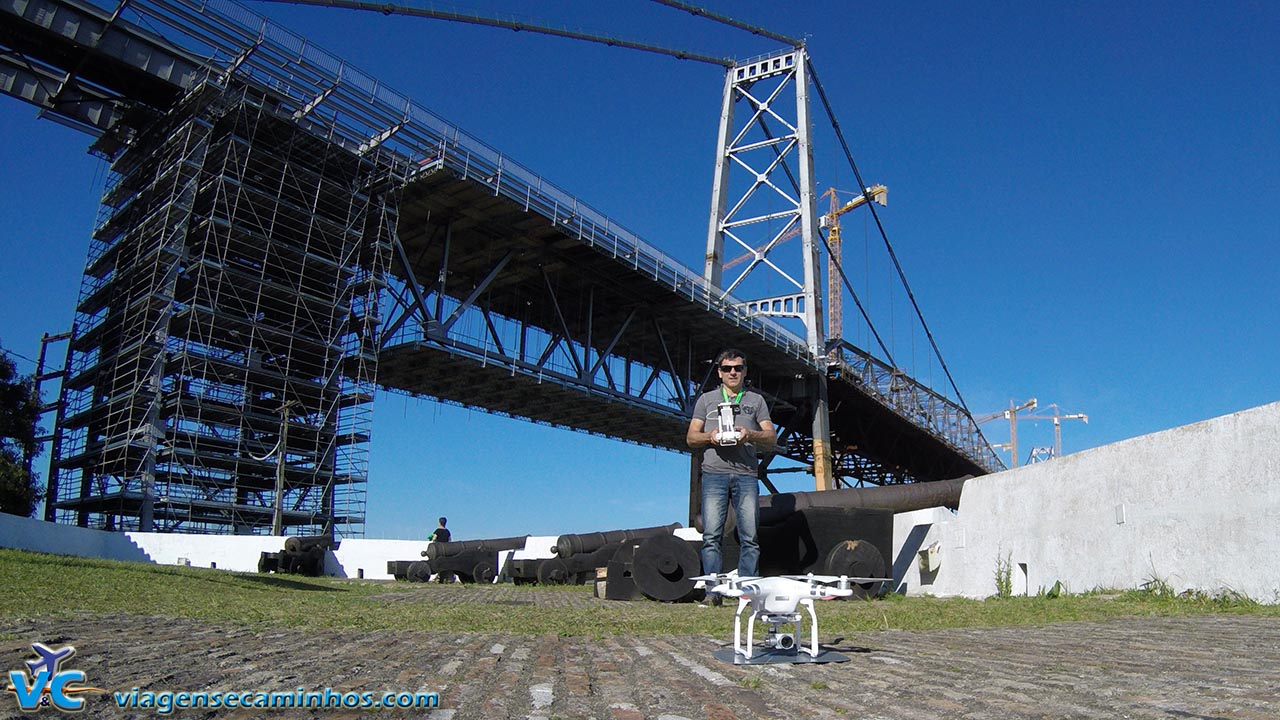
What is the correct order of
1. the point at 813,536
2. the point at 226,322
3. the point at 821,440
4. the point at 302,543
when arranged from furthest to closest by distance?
the point at 821,440 < the point at 226,322 < the point at 302,543 < the point at 813,536

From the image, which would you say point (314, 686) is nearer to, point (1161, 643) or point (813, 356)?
point (1161, 643)

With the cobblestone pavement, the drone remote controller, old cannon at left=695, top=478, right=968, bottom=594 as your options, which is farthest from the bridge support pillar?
the cobblestone pavement

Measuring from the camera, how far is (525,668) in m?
3.05

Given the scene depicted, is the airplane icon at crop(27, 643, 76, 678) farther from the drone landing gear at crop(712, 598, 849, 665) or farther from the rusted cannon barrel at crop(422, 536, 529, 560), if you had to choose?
the rusted cannon barrel at crop(422, 536, 529, 560)

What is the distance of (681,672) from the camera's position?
9.97ft

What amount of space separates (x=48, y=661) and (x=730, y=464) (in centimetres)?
455

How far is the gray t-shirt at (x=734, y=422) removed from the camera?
20.5 ft

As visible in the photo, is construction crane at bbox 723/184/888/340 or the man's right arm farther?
construction crane at bbox 723/184/888/340

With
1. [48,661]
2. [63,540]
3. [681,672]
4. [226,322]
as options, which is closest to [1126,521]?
[681,672]

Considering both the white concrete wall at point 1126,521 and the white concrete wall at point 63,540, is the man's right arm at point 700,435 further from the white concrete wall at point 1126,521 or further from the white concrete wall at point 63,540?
the white concrete wall at point 63,540

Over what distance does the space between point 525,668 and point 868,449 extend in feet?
170

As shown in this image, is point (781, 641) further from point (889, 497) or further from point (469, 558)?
point (469, 558)

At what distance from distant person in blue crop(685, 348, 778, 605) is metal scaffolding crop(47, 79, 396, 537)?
1859cm

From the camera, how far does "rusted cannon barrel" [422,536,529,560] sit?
15.6 metres
